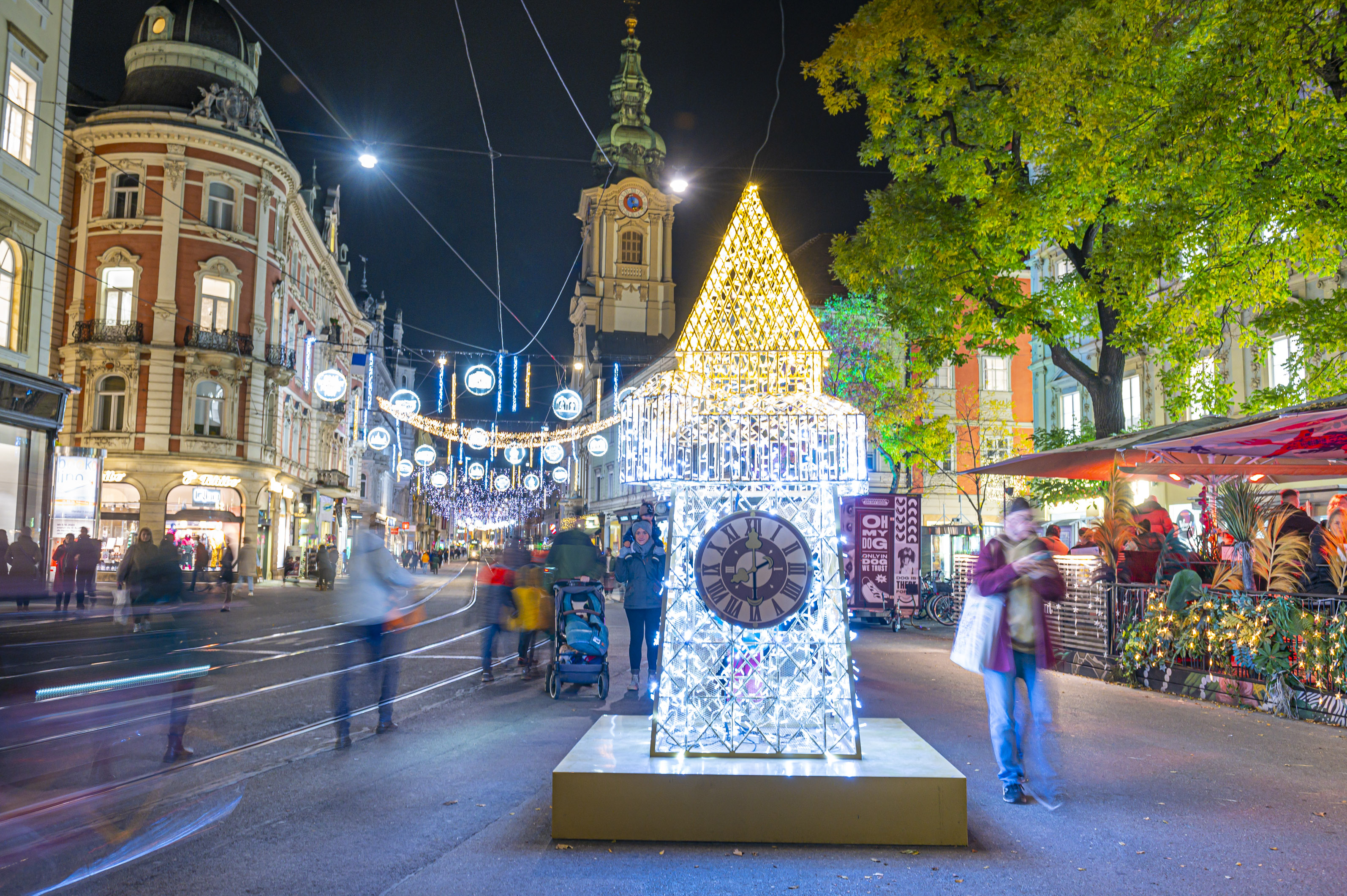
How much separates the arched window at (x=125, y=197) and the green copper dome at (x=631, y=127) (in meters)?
39.9

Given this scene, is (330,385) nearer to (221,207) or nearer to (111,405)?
(111,405)

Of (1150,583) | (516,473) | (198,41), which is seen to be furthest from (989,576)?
(516,473)

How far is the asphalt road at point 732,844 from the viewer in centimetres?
461

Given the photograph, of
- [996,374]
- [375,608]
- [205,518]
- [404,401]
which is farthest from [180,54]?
[375,608]

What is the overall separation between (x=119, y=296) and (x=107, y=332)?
4.93ft

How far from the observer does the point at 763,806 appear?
17.0 ft

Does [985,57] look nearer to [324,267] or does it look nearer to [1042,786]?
[1042,786]

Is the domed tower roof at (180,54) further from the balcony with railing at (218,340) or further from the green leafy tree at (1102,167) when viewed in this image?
the green leafy tree at (1102,167)

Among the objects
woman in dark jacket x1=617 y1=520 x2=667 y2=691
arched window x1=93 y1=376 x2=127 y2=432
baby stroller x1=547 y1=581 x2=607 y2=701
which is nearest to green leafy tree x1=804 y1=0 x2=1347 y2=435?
woman in dark jacket x1=617 y1=520 x2=667 y2=691

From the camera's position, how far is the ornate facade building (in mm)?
34062

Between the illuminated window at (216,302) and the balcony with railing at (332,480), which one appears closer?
the illuminated window at (216,302)

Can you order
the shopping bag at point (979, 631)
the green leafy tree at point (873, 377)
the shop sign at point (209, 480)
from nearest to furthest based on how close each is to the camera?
the shopping bag at point (979, 631) → the green leafy tree at point (873, 377) → the shop sign at point (209, 480)

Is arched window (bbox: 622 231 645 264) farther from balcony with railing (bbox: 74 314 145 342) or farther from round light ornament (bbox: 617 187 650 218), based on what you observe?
balcony with railing (bbox: 74 314 145 342)

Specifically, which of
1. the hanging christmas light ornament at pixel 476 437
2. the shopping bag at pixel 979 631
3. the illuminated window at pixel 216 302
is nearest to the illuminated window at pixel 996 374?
the hanging christmas light ornament at pixel 476 437
